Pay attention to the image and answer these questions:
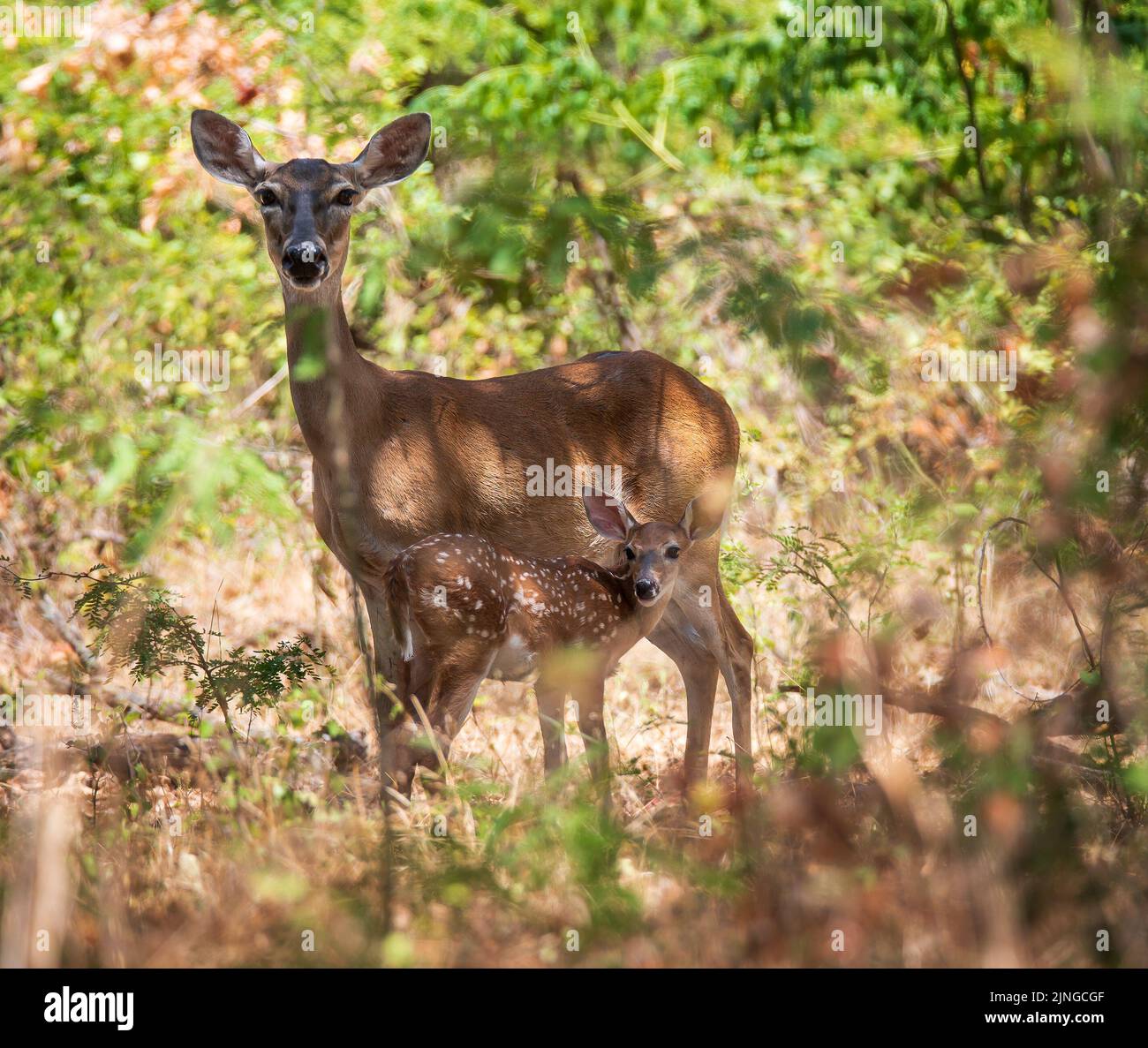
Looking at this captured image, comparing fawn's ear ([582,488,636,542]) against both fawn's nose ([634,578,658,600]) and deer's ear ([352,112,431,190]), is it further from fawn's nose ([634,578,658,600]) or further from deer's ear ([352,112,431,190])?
deer's ear ([352,112,431,190])

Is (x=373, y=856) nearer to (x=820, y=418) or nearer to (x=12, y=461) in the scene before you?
(x=12, y=461)

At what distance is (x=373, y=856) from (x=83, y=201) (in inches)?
289

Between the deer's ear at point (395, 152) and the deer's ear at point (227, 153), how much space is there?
0.46 meters

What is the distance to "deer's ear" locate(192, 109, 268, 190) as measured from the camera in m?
6.79

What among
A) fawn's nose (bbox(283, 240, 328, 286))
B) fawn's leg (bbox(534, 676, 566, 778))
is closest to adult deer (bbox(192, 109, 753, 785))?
fawn's nose (bbox(283, 240, 328, 286))

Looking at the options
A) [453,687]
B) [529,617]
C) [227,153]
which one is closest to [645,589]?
[529,617]

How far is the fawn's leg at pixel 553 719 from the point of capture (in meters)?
6.41

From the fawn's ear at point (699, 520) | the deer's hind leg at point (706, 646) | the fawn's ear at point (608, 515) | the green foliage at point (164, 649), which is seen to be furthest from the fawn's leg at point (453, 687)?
the deer's hind leg at point (706, 646)

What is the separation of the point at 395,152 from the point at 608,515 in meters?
1.96

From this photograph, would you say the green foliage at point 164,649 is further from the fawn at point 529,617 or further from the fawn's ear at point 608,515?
the fawn's ear at point 608,515

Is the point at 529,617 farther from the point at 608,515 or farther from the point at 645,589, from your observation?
the point at 608,515

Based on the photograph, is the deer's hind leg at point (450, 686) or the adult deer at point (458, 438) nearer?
the deer's hind leg at point (450, 686)

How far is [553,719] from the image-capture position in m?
6.34
